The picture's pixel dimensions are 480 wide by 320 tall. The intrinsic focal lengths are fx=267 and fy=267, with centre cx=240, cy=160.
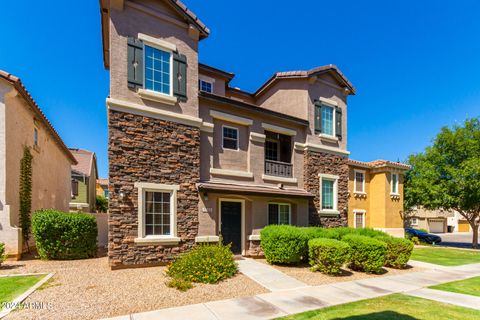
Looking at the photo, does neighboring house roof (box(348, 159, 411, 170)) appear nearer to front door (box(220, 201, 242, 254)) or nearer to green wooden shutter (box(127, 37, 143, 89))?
front door (box(220, 201, 242, 254))

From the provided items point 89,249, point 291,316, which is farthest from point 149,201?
point 291,316

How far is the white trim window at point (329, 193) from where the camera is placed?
16.2 meters

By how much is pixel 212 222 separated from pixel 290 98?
9295 millimetres

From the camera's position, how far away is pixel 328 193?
54.6 feet

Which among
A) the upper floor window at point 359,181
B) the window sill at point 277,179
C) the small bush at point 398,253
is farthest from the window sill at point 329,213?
the upper floor window at point 359,181

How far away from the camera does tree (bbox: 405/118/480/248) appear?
21344mm

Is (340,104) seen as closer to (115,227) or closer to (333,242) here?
(333,242)

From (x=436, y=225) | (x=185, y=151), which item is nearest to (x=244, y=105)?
(x=185, y=151)

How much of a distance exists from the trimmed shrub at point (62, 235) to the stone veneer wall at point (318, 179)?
11336 millimetres

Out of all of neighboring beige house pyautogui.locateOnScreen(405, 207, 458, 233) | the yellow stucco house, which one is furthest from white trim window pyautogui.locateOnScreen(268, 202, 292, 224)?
neighboring beige house pyautogui.locateOnScreen(405, 207, 458, 233)

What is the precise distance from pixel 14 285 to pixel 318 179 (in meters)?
14.1

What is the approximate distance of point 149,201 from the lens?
35.3 ft

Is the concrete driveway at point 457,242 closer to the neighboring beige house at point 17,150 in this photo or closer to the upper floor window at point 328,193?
the upper floor window at point 328,193

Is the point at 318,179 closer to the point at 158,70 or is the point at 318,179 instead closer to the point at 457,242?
the point at 158,70
